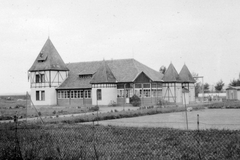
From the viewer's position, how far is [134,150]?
31.8 ft

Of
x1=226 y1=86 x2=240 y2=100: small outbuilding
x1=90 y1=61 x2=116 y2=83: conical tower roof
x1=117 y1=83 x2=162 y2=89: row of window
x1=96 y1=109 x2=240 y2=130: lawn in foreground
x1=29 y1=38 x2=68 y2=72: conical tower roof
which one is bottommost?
x1=96 y1=109 x2=240 y2=130: lawn in foreground

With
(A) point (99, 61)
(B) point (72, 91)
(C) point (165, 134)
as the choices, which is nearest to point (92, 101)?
(B) point (72, 91)

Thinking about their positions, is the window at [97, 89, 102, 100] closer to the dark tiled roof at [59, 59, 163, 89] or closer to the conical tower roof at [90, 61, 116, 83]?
the conical tower roof at [90, 61, 116, 83]

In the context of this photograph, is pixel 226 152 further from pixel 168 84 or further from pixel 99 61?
pixel 99 61

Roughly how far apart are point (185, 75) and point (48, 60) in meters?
19.8

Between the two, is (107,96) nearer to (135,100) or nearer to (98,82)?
(98,82)

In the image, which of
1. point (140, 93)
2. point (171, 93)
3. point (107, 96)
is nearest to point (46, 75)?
point (107, 96)

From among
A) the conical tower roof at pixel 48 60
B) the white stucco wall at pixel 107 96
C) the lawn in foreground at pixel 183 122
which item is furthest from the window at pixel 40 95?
the lawn in foreground at pixel 183 122

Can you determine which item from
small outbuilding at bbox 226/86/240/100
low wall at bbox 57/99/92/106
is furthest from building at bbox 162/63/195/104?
small outbuilding at bbox 226/86/240/100

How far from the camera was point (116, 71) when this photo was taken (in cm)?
4650

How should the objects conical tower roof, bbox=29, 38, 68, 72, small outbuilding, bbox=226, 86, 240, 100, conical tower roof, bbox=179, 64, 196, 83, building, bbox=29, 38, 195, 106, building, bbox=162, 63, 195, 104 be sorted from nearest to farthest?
1. building, bbox=29, 38, 195, 106
2. building, bbox=162, 63, 195, 104
3. conical tower roof, bbox=29, 38, 68, 72
4. conical tower roof, bbox=179, 64, 196, 83
5. small outbuilding, bbox=226, 86, 240, 100

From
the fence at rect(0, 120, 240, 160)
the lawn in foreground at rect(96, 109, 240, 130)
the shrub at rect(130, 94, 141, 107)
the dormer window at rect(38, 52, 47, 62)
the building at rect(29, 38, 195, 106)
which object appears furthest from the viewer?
the dormer window at rect(38, 52, 47, 62)

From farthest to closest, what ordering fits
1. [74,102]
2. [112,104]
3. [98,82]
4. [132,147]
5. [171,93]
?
[74,102] → [171,93] → [98,82] → [112,104] → [132,147]

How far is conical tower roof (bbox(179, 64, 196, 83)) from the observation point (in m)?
49.0
